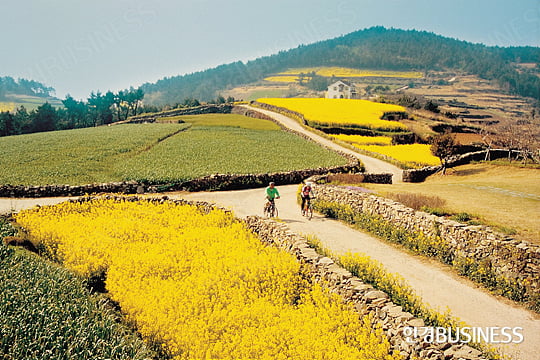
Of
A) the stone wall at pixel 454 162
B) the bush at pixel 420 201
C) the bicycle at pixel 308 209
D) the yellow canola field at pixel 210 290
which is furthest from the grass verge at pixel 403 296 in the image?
the stone wall at pixel 454 162

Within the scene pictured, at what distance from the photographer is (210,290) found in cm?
1047

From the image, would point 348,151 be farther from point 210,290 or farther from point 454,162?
point 210,290

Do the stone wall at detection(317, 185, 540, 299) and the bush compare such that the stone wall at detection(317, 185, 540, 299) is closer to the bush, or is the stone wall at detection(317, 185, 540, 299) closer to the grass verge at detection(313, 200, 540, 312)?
the grass verge at detection(313, 200, 540, 312)

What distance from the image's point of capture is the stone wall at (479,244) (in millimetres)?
11523

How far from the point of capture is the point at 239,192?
29.4m

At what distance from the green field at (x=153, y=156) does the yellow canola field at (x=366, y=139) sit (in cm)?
748

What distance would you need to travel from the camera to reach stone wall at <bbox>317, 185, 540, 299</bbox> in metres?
11.5

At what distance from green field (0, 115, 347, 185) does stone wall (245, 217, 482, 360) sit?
20.1 meters

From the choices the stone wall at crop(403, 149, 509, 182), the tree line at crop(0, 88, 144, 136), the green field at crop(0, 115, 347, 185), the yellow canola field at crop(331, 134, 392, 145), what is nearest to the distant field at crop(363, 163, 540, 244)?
the stone wall at crop(403, 149, 509, 182)

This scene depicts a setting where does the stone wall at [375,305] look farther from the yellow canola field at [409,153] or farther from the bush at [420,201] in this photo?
the yellow canola field at [409,153]

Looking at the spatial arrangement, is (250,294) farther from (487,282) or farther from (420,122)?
(420,122)

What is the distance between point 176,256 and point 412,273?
26.8 ft

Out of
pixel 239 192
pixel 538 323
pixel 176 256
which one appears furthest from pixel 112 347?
pixel 239 192

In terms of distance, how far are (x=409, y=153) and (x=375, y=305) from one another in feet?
141
